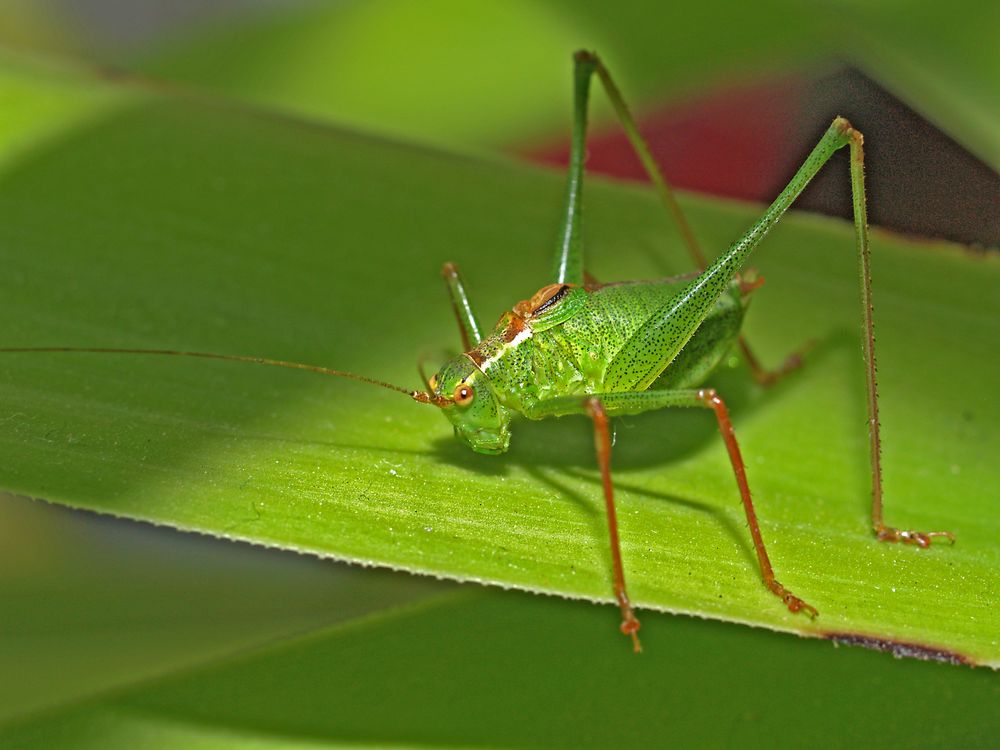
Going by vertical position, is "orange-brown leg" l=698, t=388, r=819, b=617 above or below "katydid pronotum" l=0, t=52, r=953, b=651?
below

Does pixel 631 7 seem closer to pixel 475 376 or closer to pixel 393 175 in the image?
pixel 393 175

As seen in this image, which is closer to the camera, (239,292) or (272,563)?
(239,292)

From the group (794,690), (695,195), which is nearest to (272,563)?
(794,690)

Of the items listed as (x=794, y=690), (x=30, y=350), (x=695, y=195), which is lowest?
(x=794, y=690)

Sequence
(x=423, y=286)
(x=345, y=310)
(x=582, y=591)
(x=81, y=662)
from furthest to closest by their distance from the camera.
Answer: (x=423, y=286) → (x=345, y=310) → (x=81, y=662) → (x=582, y=591)

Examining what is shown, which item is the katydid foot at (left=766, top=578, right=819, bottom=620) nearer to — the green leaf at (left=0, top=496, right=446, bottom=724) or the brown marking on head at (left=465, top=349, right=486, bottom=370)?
the green leaf at (left=0, top=496, right=446, bottom=724)

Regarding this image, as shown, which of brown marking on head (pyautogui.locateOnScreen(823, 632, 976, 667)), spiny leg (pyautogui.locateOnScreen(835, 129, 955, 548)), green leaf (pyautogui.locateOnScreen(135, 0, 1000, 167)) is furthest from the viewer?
green leaf (pyautogui.locateOnScreen(135, 0, 1000, 167))

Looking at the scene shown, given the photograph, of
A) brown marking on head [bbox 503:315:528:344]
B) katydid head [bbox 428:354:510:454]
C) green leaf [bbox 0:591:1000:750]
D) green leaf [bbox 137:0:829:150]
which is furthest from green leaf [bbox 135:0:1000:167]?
green leaf [bbox 0:591:1000:750]

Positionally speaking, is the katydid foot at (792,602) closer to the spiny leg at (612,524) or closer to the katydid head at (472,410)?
the spiny leg at (612,524)
